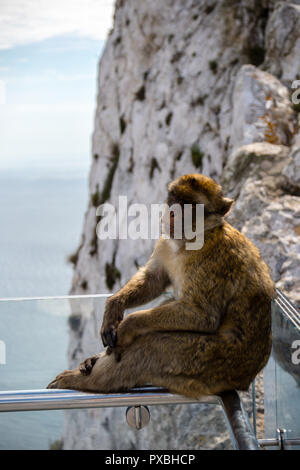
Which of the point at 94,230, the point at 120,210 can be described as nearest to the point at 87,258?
the point at 94,230

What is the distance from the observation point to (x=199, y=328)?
81.9 inches

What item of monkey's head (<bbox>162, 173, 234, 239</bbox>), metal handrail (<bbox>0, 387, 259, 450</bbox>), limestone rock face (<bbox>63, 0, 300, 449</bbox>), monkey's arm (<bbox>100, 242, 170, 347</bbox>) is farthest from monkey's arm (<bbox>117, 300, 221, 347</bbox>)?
limestone rock face (<bbox>63, 0, 300, 449</bbox>)

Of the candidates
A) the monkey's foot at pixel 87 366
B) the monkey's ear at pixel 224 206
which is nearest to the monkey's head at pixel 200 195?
the monkey's ear at pixel 224 206

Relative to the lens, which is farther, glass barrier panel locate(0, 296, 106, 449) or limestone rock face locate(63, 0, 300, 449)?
limestone rock face locate(63, 0, 300, 449)

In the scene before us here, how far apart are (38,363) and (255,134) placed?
402cm

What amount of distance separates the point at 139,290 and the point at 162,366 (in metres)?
0.52

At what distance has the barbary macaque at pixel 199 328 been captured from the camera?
6.68ft

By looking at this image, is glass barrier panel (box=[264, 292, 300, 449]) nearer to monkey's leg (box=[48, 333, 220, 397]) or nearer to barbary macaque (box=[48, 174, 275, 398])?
barbary macaque (box=[48, 174, 275, 398])

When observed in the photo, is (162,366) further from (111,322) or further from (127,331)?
(111,322)

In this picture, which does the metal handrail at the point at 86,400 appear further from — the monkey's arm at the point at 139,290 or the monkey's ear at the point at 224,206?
the monkey's ear at the point at 224,206

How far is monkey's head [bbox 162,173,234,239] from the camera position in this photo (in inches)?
89.7

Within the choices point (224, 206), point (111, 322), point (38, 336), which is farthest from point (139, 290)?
point (38, 336)

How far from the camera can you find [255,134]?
6.05 m

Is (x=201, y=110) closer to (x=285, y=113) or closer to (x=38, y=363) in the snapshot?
(x=285, y=113)
